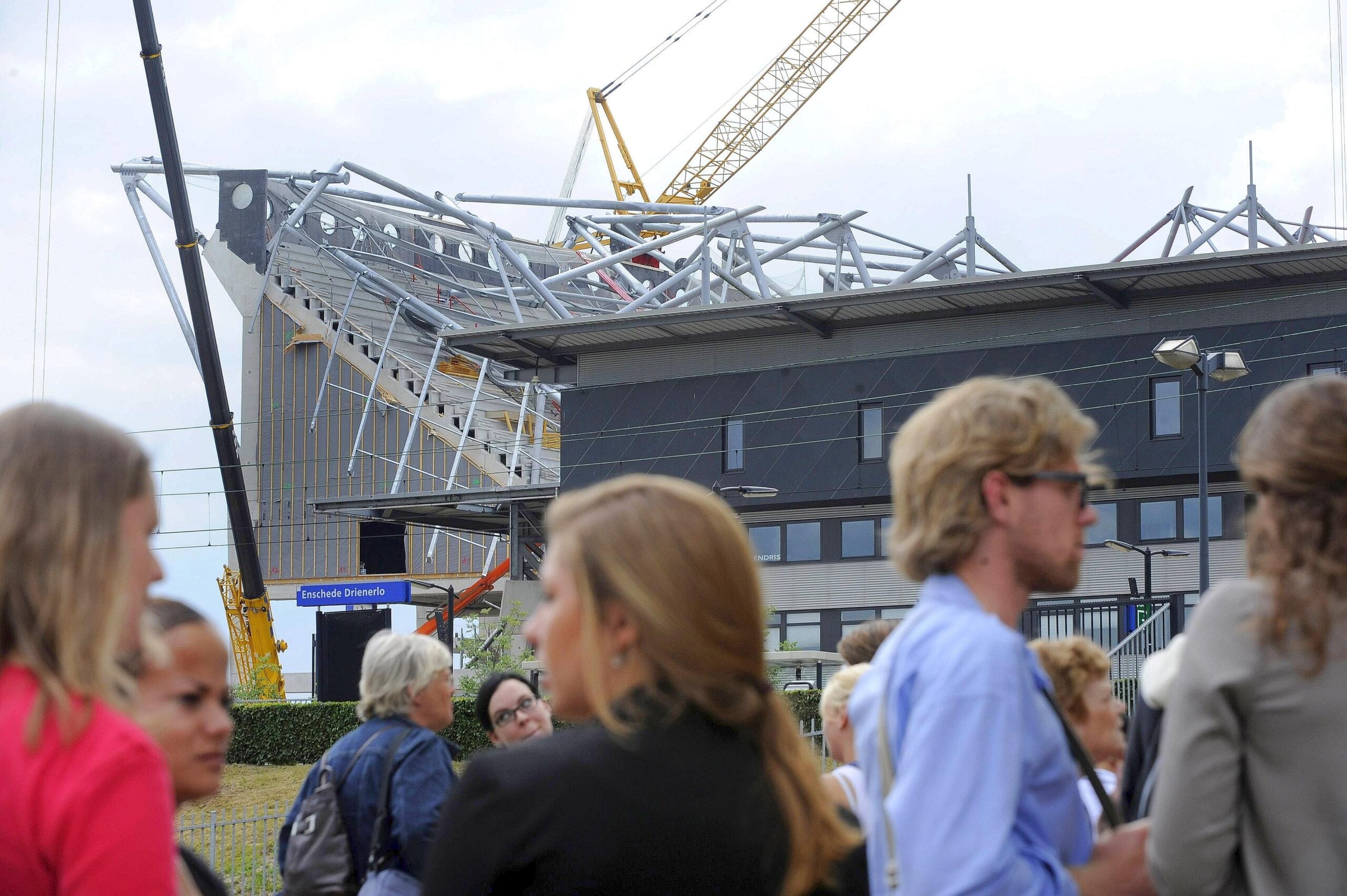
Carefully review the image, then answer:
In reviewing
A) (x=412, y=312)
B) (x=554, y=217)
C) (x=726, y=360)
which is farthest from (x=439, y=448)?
(x=554, y=217)

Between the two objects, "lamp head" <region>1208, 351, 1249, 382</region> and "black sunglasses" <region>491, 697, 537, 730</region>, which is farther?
"lamp head" <region>1208, 351, 1249, 382</region>

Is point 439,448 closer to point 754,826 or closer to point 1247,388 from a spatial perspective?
point 1247,388

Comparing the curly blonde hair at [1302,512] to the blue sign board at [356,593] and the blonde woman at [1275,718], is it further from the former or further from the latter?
the blue sign board at [356,593]

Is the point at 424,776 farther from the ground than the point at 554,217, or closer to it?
closer to it

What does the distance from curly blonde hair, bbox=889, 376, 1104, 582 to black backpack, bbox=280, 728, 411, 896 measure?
3168 millimetres

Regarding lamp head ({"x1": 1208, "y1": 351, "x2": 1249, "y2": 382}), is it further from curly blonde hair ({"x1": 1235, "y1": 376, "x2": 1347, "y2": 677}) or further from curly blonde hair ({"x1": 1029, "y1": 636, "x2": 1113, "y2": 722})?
curly blonde hair ({"x1": 1235, "y1": 376, "x2": 1347, "y2": 677})

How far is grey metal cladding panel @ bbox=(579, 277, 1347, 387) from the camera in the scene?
4031cm

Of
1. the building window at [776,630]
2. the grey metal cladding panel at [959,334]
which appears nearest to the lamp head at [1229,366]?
the grey metal cladding panel at [959,334]

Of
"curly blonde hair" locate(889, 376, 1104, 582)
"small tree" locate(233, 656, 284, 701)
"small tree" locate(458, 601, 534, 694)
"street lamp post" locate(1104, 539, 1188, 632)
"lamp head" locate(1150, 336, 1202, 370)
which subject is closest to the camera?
"curly blonde hair" locate(889, 376, 1104, 582)

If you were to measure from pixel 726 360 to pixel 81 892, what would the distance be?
46331 mm

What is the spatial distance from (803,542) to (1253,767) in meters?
44.4

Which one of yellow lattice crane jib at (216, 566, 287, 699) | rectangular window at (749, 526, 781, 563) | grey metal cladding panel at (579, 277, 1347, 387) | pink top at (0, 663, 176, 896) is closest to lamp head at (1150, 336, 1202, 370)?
pink top at (0, 663, 176, 896)

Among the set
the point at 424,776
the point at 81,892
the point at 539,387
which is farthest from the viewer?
the point at 539,387

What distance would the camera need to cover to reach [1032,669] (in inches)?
107
